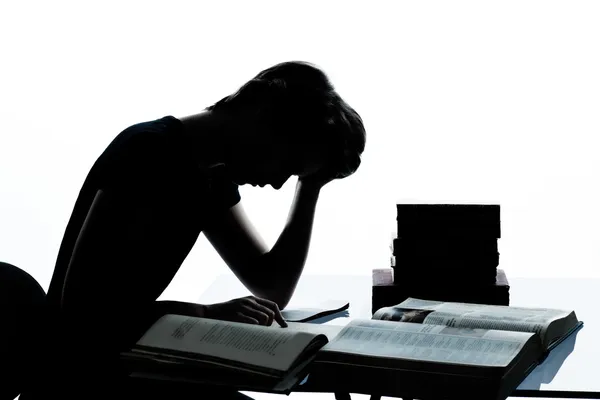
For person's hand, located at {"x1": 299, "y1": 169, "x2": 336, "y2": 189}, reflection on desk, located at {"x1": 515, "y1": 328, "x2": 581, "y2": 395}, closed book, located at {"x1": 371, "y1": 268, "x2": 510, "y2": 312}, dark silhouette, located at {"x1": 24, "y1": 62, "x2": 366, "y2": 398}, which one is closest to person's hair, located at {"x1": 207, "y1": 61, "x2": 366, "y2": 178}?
dark silhouette, located at {"x1": 24, "y1": 62, "x2": 366, "y2": 398}

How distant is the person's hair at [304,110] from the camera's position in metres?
1.43

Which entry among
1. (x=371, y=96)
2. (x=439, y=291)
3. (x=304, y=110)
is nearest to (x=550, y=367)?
(x=439, y=291)

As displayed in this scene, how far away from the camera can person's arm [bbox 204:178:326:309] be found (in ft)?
5.46

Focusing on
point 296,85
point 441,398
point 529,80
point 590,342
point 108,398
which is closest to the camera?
point 441,398

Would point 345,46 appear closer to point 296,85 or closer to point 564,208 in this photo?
point 564,208

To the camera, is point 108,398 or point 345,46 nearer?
point 108,398

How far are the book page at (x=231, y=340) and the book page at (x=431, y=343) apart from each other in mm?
57

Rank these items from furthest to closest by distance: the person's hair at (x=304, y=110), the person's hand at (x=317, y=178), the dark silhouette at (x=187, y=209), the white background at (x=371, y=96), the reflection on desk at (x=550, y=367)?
the white background at (x=371, y=96), the person's hand at (x=317, y=178), the person's hair at (x=304, y=110), the dark silhouette at (x=187, y=209), the reflection on desk at (x=550, y=367)

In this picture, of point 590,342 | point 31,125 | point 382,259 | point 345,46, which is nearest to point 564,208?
point 382,259

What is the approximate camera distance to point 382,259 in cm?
299

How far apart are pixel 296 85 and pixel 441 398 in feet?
2.20

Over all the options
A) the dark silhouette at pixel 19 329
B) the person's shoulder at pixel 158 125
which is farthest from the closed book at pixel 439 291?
the dark silhouette at pixel 19 329

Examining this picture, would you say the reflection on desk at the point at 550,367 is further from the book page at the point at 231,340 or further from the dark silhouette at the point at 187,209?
the dark silhouette at the point at 187,209

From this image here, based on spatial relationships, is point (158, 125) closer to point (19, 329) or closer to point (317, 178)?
point (317, 178)
